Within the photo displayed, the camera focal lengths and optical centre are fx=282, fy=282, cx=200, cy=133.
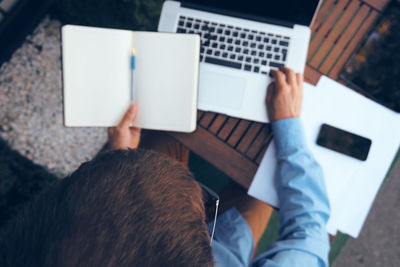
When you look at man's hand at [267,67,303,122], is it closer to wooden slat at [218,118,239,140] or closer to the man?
wooden slat at [218,118,239,140]

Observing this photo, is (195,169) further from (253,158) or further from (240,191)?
(253,158)

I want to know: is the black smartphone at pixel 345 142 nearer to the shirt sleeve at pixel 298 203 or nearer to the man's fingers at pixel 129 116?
the shirt sleeve at pixel 298 203

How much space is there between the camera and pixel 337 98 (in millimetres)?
781

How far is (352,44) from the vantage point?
809 millimetres

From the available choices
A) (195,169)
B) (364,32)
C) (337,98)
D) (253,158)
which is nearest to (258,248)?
(195,169)

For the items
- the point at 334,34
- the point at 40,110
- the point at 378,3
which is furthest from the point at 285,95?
the point at 40,110

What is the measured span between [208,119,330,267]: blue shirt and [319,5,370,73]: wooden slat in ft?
0.68

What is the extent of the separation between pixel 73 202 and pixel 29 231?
0.25 feet

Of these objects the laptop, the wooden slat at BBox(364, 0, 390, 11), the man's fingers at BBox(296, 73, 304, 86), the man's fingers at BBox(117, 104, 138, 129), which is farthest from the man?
the wooden slat at BBox(364, 0, 390, 11)

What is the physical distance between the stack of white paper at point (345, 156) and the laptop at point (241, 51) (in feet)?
0.36

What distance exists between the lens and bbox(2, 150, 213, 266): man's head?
0.41 m

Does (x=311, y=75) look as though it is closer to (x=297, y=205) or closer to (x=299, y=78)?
(x=299, y=78)

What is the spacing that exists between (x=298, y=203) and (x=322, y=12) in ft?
1.79

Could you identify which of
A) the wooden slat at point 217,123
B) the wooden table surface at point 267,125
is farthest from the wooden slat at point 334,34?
the wooden slat at point 217,123
